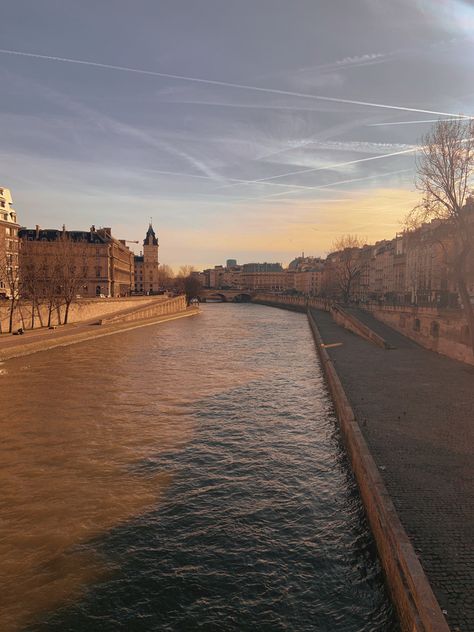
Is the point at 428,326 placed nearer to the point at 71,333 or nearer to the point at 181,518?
the point at 181,518

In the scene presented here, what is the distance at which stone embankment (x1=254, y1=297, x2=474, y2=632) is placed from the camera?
6.64 m

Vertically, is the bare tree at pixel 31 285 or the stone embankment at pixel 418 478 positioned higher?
the bare tree at pixel 31 285

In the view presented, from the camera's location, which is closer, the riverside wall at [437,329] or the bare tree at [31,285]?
the riverside wall at [437,329]

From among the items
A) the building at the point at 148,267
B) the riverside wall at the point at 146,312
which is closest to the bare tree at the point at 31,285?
the riverside wall at the point at 146,312

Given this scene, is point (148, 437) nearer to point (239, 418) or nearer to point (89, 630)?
point (239, 418)

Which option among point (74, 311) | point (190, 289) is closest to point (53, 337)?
point (74, 311)

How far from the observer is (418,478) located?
10.5m

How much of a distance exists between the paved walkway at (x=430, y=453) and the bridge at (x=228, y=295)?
144 metres

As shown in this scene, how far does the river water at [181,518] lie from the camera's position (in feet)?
25.4

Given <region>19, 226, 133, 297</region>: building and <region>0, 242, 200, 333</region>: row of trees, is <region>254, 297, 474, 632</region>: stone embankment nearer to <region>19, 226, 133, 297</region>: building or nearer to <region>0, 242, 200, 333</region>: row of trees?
<region>0, 242, 200, 333</region>: row of trees

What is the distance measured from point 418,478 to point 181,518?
5381 millimetres

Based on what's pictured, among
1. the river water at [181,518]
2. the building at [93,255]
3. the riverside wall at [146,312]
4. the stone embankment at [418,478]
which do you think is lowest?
the river water at [181,518]

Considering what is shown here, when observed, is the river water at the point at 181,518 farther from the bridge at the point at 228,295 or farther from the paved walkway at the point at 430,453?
the bridge at the point at 228,295

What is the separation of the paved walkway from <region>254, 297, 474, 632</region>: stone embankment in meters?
0.02
